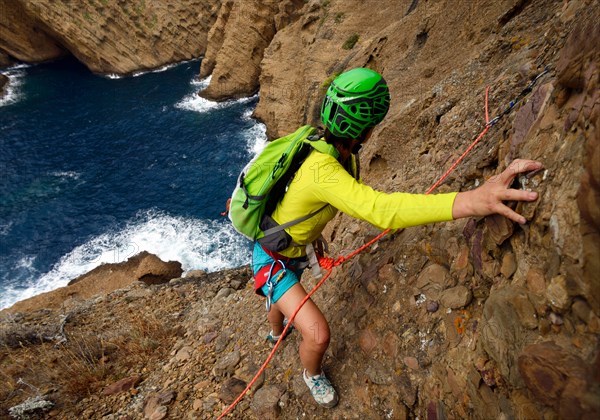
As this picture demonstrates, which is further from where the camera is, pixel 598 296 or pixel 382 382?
pixel 382 382

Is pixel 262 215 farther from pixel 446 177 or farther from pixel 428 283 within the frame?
pixel 446 177

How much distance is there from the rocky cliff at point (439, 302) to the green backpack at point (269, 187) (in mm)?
1330

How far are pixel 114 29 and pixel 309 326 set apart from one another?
44144 mm

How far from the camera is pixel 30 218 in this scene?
21.1 m

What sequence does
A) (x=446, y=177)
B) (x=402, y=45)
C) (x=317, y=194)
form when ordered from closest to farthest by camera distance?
1. (x=317, y=194)
2. (x=446, y=177)
3. (x=402, y=45)

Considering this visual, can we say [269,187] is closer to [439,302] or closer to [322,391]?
[439,302]

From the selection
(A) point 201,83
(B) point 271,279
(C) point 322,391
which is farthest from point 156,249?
(A) point 201,83

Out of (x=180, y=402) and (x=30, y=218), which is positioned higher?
(x=180, y=402)

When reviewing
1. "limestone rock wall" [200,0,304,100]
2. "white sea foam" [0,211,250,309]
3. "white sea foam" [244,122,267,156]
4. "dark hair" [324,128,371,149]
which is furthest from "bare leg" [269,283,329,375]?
"limestone rock wall" [200,0,304,100]

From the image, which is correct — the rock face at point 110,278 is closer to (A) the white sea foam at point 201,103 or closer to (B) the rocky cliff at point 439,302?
(B) the rocky cliff at point 439,302

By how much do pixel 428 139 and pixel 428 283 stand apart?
382 cm

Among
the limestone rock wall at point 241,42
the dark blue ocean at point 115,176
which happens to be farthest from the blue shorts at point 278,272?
the limestone rock wall at point 241,42

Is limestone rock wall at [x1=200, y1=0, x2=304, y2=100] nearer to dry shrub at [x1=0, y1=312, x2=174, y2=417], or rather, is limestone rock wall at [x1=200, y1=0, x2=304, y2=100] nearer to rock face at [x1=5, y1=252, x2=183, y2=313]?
rock face at [x1=5, y1=252, x2=183, y2=313]

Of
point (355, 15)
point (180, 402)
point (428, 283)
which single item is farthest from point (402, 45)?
point (180, 402)
